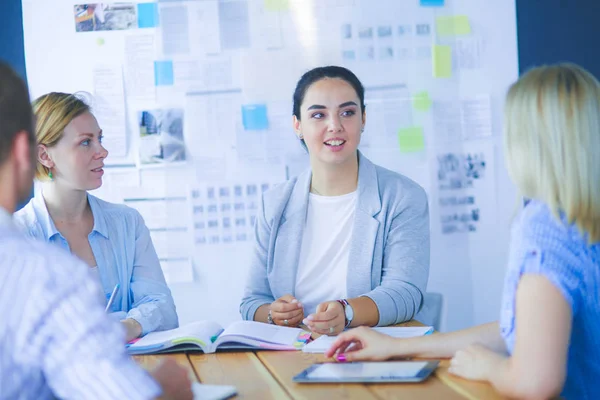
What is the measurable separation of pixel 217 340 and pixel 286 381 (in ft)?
1.14

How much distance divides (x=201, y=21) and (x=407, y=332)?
225cm

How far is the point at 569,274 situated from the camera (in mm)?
1327

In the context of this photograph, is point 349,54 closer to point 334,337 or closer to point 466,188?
point 466,188

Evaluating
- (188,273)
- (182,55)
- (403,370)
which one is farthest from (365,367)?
(182,55)

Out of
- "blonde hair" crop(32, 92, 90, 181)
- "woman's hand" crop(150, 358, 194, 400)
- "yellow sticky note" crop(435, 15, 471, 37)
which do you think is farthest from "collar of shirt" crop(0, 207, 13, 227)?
"yellow sticky note" crop(435, 15, 471, 37)

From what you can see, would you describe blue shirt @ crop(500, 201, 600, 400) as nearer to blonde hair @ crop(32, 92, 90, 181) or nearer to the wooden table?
the wooden table

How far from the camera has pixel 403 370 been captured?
1558 millimetres

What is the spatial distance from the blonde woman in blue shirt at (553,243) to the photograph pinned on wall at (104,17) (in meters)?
2.65

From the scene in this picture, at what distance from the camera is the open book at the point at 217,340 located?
1890 mm

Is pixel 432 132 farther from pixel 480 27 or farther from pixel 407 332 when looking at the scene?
pixel 407 332

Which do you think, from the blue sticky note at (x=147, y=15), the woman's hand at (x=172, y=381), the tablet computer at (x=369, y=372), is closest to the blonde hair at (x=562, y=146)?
the tablet computer at (x=369, y=372)

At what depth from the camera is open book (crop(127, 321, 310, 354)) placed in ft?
6.20

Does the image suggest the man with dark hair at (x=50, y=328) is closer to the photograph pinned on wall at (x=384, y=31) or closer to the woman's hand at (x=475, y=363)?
the woman's hand at (x=475, y=363)

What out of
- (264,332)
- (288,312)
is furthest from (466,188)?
(264,332)
